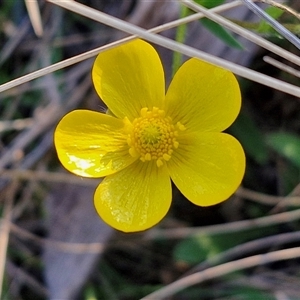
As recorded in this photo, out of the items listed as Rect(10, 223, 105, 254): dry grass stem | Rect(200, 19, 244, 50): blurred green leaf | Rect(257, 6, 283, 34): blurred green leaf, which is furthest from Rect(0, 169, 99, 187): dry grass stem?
Rect(257, 6, 283, 34): blurred green leaf

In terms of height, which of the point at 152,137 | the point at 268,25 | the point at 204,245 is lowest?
the point at 152,137

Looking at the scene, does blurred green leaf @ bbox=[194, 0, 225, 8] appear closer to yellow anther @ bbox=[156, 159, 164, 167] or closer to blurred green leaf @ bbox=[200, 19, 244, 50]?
blurred green leaf @ bbox=[200, 19, 244, 50]

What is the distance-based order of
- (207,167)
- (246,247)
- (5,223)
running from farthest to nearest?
(5,223), (246,247), (207,167)

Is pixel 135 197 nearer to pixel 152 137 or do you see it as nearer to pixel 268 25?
pixel 152 137

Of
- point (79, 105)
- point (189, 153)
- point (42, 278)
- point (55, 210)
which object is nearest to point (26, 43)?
point (79, 105)

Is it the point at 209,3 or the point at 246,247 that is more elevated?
the point at 209,3

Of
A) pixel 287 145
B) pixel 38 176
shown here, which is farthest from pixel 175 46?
pixel 38 176
